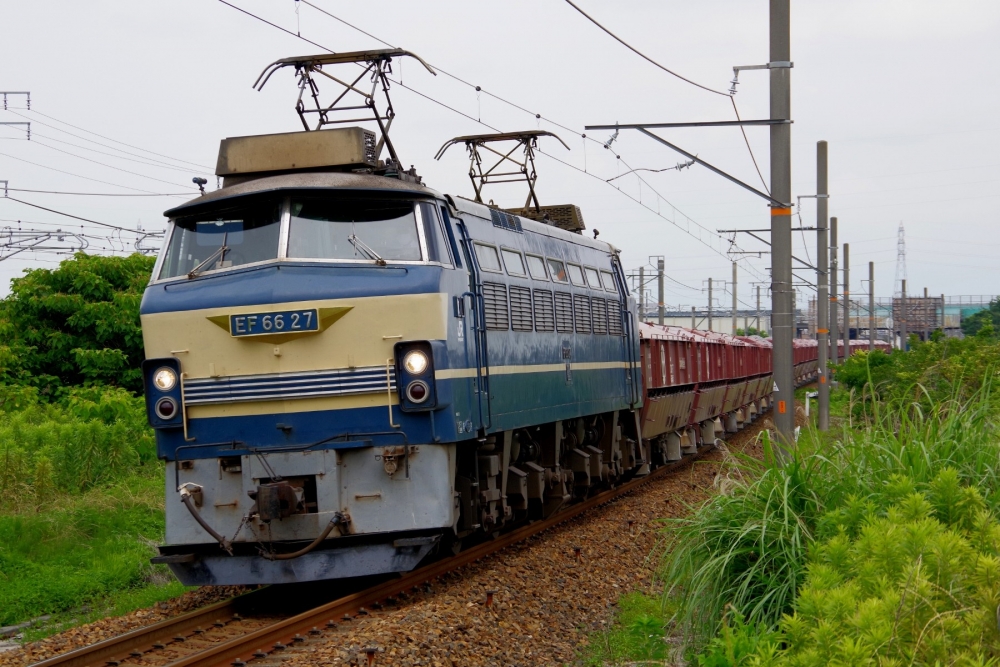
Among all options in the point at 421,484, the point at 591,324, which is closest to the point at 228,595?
the point at 421,484

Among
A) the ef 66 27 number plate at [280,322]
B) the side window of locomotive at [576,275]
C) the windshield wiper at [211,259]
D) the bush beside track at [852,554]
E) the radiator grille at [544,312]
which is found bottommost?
the bush beside track at [852,554]

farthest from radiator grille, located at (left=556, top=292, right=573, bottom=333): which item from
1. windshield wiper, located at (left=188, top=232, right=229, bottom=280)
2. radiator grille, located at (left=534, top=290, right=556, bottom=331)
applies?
windshield wiper, located at (left=188, top=232, right=229, bottom=280)

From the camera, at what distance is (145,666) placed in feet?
24.9

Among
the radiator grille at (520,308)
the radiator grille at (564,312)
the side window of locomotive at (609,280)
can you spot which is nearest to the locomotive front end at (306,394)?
the radiator grille at (520,308)

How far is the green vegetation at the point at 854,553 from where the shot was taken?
493 cm

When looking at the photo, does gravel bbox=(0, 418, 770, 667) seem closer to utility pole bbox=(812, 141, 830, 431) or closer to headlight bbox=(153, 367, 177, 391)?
headlight bbox=(153, 367, 177, 391)

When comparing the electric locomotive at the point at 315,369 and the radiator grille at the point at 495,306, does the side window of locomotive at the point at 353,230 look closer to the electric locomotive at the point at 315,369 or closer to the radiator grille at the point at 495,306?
the electric locomotive at the point at 315,369

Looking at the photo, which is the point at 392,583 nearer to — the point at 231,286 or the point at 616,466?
the point at 231,286

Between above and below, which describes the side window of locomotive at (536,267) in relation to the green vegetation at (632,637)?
above

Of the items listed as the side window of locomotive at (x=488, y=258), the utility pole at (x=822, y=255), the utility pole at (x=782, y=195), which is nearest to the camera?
the side window of locomotive at (x=488, y=258)

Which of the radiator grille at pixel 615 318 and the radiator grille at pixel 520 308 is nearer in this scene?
the radiator grille at pixel 520 308

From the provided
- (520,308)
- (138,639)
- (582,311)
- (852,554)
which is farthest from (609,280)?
(852,554)

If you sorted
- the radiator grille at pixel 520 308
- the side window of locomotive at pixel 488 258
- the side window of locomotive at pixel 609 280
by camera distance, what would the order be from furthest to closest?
the side window of locomotive at pixel 609 280 → the radiator grille at pixel 520 308 → the side window of locomotive at pixel 488 258

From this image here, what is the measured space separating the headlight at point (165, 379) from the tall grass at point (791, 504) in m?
4.24
